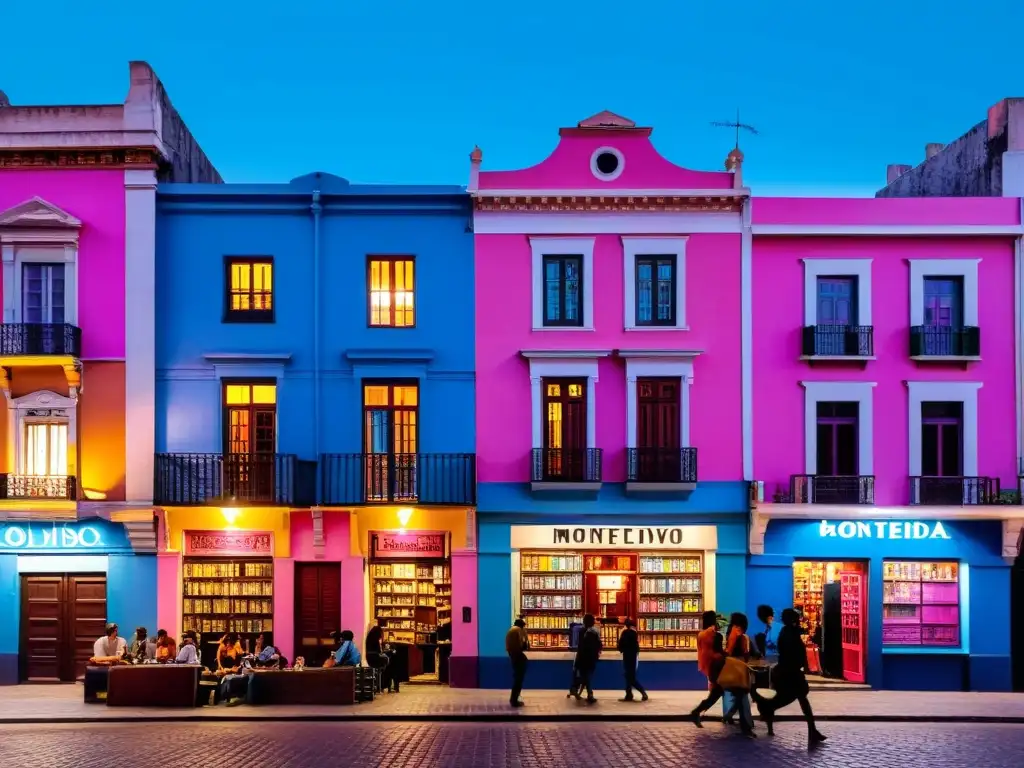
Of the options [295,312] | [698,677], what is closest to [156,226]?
[295,312]

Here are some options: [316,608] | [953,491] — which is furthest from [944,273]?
[316,608]

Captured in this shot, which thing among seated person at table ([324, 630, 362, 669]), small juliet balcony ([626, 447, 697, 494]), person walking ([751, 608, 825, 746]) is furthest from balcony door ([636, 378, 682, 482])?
person walking ([751, 608, 825, 746])

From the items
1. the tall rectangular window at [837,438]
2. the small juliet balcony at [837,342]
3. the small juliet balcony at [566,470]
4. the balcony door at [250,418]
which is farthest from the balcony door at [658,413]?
the balcony door at [250,418]

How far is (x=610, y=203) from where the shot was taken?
81.7 feet

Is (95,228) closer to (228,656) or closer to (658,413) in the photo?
(228,656)

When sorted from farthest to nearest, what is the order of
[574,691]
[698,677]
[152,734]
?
[698,677], [574,691], [152,734]

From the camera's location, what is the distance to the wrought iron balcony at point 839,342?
24750 mm

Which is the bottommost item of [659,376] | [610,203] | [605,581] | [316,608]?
[316,608]

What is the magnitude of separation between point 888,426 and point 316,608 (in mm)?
12393

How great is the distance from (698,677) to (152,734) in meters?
11.1

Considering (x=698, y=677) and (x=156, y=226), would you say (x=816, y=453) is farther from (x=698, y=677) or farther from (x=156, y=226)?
(x=156, y=226)

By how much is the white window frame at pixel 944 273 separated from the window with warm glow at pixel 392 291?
1041 centimetres

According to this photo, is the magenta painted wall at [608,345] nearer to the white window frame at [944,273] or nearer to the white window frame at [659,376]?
the white window frame at [659,376]

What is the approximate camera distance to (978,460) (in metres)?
24.8
